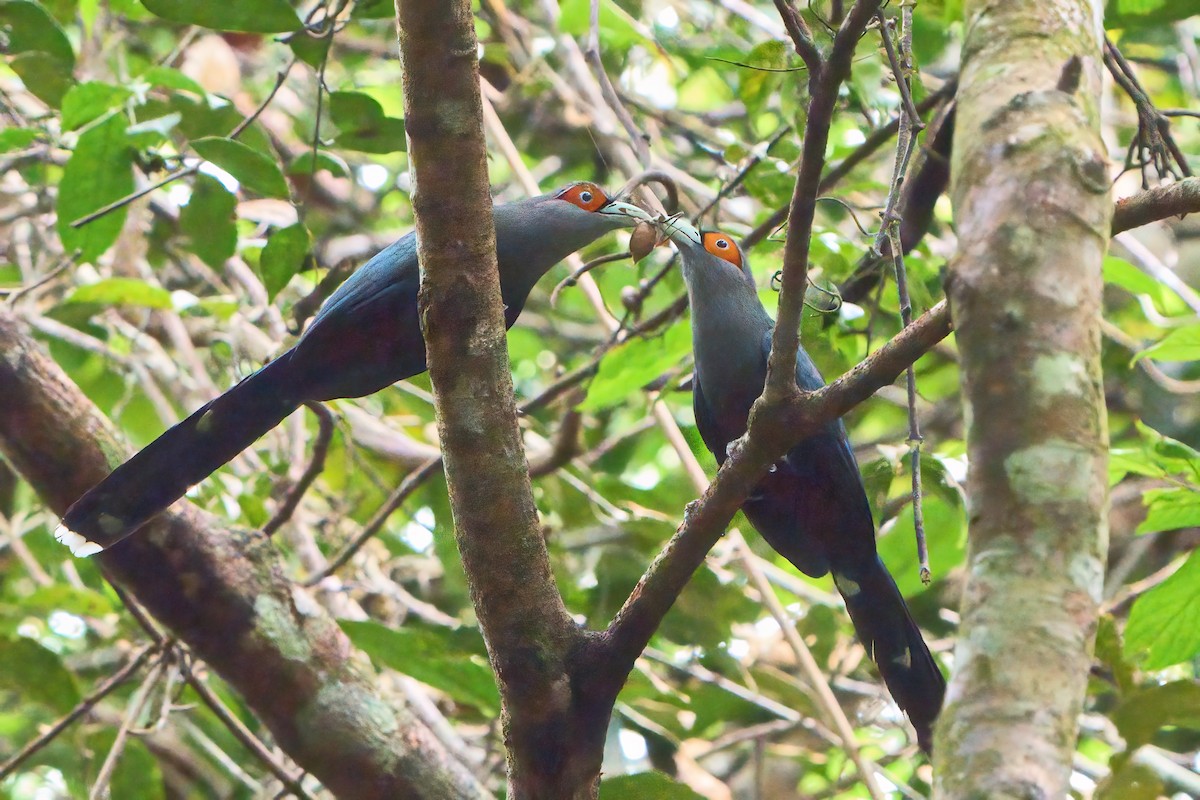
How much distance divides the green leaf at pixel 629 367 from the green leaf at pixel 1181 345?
1.67 metres

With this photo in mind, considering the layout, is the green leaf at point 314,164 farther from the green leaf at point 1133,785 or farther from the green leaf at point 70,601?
the green leaf at point 1133,785

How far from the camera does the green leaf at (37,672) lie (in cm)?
432

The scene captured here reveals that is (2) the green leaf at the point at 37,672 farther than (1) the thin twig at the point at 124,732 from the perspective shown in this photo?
Yes

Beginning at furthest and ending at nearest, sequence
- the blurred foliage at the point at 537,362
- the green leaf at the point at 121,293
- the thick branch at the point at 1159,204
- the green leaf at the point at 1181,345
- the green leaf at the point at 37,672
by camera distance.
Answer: the green leaf at the point at 121,293
the green leaf at the point at 37,672
the blurred foliage at the point at 537,362
the green leaf at the point at 1181,345
the thick branch at the point at 1159,204

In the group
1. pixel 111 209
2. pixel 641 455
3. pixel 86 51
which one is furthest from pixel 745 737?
pixel 86 51

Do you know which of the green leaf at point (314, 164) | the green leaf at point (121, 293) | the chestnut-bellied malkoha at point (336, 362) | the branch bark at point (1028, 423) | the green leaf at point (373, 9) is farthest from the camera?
the green leaf at point (121, 293)

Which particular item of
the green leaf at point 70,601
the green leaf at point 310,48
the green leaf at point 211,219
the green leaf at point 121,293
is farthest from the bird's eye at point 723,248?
the green leaf at point 70,601

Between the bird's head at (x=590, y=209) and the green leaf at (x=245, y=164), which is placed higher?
the bird's head at (x=590, y=209)

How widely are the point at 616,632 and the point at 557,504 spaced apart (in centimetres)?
250

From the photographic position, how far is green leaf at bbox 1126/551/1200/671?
3.03 m

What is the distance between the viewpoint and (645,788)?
11.3 feet

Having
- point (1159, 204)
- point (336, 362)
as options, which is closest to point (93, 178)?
point (336, 362)

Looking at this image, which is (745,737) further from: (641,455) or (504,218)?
(504,218)

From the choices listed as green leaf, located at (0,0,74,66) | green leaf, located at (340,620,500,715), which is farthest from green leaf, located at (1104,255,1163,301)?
green leaf, located at (0,0,74,66)
